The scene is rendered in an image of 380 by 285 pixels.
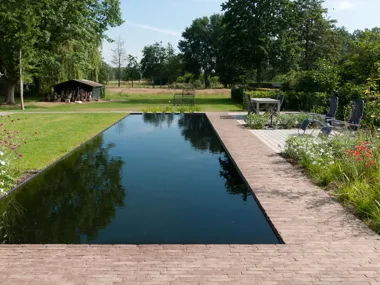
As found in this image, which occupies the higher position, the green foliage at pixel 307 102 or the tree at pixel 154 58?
the tree at pixel 154 58

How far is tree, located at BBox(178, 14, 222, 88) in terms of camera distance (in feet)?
225

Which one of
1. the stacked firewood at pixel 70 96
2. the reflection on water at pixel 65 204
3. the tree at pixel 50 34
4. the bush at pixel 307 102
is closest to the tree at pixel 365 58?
the bush at pixel 307 102

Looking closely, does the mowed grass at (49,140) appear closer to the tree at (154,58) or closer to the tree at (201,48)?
the tree at (201,48)

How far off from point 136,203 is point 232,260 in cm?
248

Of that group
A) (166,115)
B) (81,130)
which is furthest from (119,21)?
(81,130)

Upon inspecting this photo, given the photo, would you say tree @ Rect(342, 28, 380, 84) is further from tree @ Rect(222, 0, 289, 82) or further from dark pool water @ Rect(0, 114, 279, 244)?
tree @ Rect(222, 0, 289, 82)

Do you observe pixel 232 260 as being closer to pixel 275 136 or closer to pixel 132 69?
pixel 275 136

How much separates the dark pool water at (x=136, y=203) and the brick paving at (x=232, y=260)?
0.38m

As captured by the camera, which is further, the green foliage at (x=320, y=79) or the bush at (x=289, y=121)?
the green foliage at (x=320, y=79)

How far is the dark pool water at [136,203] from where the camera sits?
4492 mm

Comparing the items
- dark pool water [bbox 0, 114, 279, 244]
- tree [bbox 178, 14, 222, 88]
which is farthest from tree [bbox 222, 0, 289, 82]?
tree [bbox 178, 14, 222, 88]

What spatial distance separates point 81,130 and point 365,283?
39.4 ft

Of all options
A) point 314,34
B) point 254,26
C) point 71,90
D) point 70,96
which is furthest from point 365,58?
point 314,34

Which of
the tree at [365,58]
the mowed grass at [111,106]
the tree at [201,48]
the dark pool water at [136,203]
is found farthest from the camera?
the tree at [201,48]
